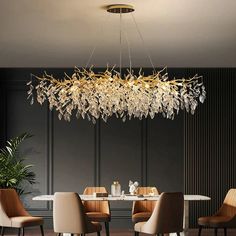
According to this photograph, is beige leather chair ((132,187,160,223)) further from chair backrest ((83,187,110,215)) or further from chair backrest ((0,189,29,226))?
chair backrest ((0,189,29,226))

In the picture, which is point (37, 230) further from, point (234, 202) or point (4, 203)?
point (234, 202)

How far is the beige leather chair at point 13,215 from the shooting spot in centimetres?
752

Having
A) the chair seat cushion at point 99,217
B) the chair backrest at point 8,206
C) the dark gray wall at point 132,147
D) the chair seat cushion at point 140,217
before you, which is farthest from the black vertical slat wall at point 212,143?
the chair backrest at point 8,206

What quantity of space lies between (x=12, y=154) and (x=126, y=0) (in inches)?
195

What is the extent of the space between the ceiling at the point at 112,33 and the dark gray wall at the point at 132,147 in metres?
1.10

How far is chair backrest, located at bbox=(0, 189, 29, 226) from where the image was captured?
300 inches

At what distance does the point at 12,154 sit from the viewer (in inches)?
409

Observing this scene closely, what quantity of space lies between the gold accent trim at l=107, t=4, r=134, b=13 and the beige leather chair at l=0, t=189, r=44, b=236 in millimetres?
2766

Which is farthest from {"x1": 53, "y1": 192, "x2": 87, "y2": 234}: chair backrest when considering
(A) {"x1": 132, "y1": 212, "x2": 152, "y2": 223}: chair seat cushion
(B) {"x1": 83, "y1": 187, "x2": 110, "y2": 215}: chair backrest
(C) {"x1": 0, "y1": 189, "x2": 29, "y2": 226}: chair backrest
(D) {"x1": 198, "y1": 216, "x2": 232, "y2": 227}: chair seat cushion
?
(B) {"x1": 83, "y1": 187, "x2": 110, "y2": 215}: chair backrest

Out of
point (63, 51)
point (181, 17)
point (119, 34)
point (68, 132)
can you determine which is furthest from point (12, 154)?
point (181, 17)

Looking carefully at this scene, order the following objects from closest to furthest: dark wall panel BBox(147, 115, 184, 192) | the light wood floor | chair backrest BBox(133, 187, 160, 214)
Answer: chair backrest BBox(133, 187, 160, 214), the light wood floor, dark wall panel BBox(147, 115, 184, 192)

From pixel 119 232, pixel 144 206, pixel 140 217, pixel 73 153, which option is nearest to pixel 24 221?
pixel 140 217

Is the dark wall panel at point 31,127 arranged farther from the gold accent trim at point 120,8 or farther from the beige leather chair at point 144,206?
the gold accent trim at point 120,8

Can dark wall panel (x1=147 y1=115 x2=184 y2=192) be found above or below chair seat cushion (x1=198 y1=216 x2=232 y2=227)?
above
